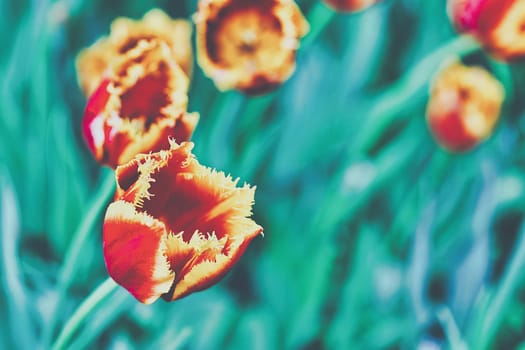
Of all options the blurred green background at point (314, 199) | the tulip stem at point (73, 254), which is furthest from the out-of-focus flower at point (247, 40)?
the tulip stem at point (73, 254)

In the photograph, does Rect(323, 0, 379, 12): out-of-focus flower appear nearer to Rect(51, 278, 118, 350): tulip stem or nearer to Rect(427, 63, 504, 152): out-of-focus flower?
Rect(427, 63, 504, 152): out-of-focus flower

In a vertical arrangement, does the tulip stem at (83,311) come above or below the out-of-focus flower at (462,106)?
below

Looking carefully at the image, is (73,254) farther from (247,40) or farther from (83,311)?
(247,40)

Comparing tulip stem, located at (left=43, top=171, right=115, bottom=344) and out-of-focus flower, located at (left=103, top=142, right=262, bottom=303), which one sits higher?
out-of-focus flower, located at (left=103, top=142, right=262, bottom=303)

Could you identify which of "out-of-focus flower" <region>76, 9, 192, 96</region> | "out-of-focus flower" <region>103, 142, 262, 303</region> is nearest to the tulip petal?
"out-of-focus flower" <region>103, 142, 262, 303</region>

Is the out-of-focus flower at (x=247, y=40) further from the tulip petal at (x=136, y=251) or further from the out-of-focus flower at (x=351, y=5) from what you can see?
the tulip petal at (x=136, y=251)

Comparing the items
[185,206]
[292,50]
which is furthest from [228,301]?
[292,50]
